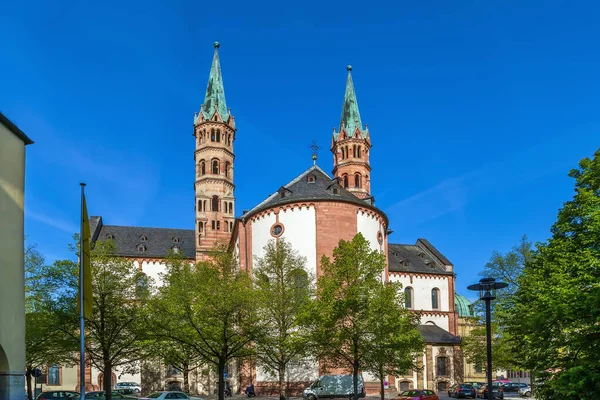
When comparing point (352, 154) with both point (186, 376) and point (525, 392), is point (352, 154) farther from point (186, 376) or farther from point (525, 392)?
point (186, 376)

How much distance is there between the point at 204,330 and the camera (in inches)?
1216

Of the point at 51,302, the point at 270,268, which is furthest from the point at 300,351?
the point at 51,302

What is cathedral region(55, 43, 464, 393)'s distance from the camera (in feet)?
161

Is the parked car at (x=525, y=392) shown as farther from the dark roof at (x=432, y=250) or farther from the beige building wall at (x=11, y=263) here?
the beige building wall at (x=11, y=263)

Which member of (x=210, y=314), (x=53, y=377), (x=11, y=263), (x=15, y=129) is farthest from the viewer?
(x=53, y=377)

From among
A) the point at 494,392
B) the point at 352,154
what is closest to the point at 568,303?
the point at 494,392

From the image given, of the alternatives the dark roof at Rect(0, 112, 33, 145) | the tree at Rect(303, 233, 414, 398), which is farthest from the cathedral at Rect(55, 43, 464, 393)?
the dark roof at Rect(0, 112, 33, 145)

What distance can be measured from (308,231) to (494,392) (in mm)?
19054

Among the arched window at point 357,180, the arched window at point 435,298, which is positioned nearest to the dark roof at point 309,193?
the arched window at point 435,298

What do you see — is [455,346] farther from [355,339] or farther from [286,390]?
[355,339]

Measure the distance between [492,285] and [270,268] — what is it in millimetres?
22512

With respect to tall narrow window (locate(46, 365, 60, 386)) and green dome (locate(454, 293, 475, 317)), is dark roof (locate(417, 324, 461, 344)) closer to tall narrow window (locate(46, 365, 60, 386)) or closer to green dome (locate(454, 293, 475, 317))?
green dome (locate(454, 293, 475, 317))

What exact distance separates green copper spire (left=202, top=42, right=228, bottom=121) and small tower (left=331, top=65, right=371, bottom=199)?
15.3 metres

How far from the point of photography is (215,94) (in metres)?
75.6
